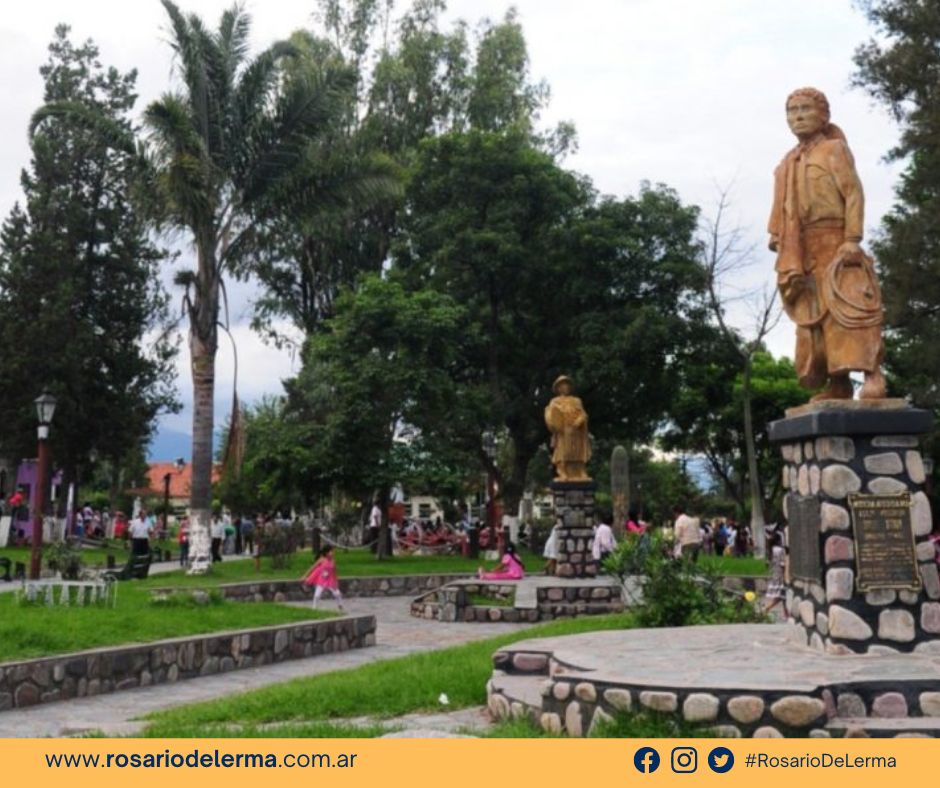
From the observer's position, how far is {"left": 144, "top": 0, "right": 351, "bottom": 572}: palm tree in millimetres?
20875

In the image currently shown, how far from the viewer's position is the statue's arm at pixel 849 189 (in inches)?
318

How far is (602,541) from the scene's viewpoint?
19719 mm

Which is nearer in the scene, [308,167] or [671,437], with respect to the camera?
[308,167]

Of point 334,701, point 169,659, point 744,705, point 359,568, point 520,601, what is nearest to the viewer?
point 744,705

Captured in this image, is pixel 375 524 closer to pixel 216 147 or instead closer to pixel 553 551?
pixel 553 551

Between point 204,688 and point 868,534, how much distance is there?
714 centimetres

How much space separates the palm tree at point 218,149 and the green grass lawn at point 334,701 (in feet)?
38.0

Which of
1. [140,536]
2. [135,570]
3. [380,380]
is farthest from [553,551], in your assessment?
[140,536]

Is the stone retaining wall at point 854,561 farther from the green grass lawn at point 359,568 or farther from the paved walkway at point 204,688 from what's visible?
the green grass lawn at point 359,568

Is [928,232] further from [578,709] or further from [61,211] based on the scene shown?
[61,211]

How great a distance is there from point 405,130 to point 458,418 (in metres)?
12.1

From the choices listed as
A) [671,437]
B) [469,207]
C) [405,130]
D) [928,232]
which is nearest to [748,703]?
[928,232]

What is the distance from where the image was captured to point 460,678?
9.34 metres
